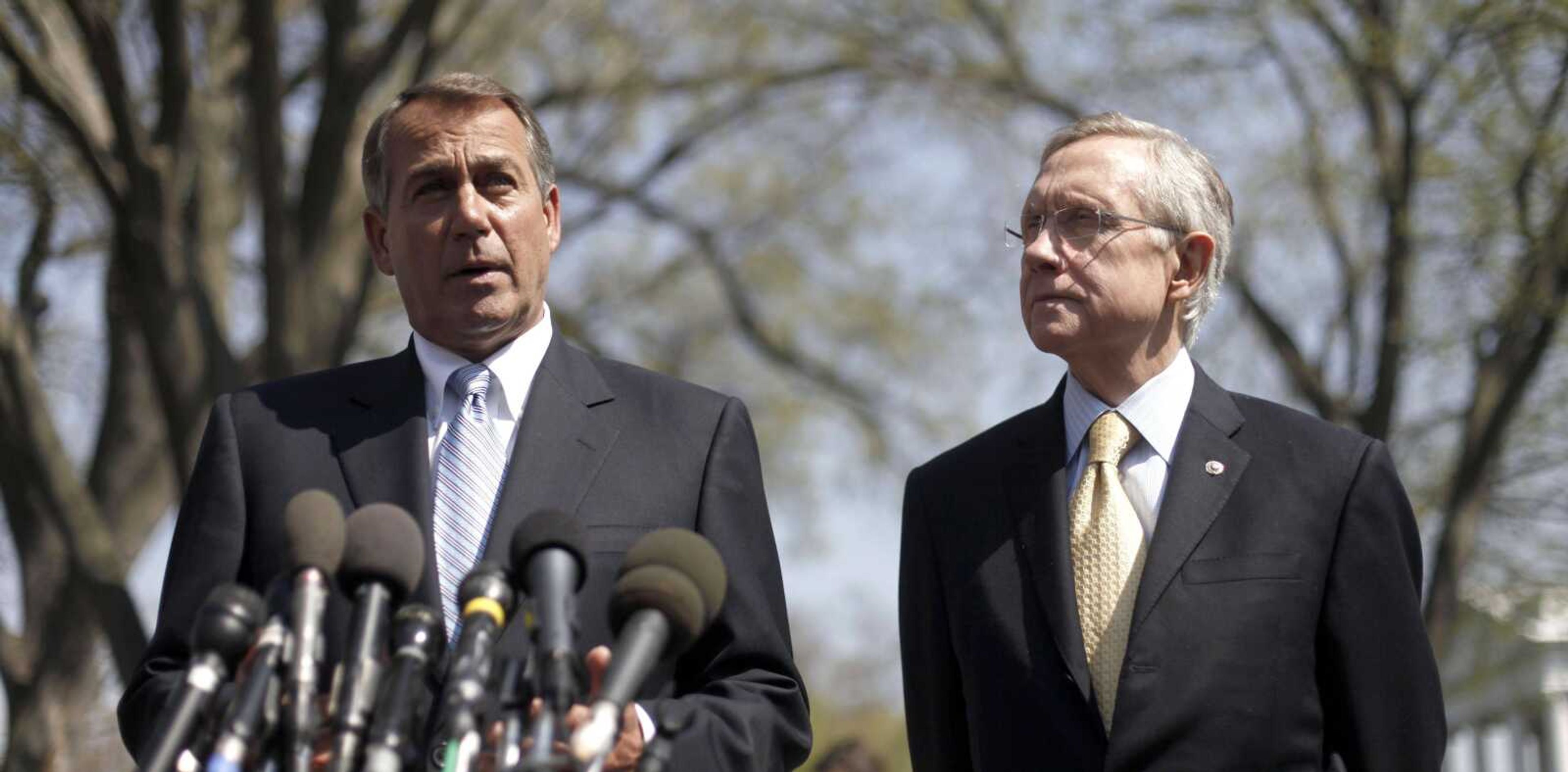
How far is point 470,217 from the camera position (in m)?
4.50

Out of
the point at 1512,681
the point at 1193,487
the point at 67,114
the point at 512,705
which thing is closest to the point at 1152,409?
the point at 1193,487

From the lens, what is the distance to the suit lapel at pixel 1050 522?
4547 millimetres

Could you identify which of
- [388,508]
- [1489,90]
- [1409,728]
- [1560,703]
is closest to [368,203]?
[388,508]

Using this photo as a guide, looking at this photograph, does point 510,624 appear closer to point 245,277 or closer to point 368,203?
point 368,203

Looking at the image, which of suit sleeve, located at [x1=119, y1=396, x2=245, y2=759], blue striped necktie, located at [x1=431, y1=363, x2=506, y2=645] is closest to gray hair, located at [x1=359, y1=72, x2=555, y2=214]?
blue striped necktie, located at [x1=431, y1=363, x2=506, y2=645]

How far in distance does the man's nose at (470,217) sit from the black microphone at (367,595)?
1054mm

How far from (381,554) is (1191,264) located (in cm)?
218

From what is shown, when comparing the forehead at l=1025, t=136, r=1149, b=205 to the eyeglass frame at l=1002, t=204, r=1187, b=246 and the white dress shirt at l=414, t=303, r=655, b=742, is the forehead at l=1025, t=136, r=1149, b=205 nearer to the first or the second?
the eyeglass frame at l=1002, t=204, r=1187, b=246

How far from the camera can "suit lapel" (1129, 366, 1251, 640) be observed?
453cm

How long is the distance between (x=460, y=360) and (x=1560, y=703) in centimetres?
2299

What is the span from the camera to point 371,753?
3121 mm

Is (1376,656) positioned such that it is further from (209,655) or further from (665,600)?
(209,655)

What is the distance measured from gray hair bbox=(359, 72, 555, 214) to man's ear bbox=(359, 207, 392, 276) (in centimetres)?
3

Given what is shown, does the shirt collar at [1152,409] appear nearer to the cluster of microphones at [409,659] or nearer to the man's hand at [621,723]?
the man's hand at [621,723]
